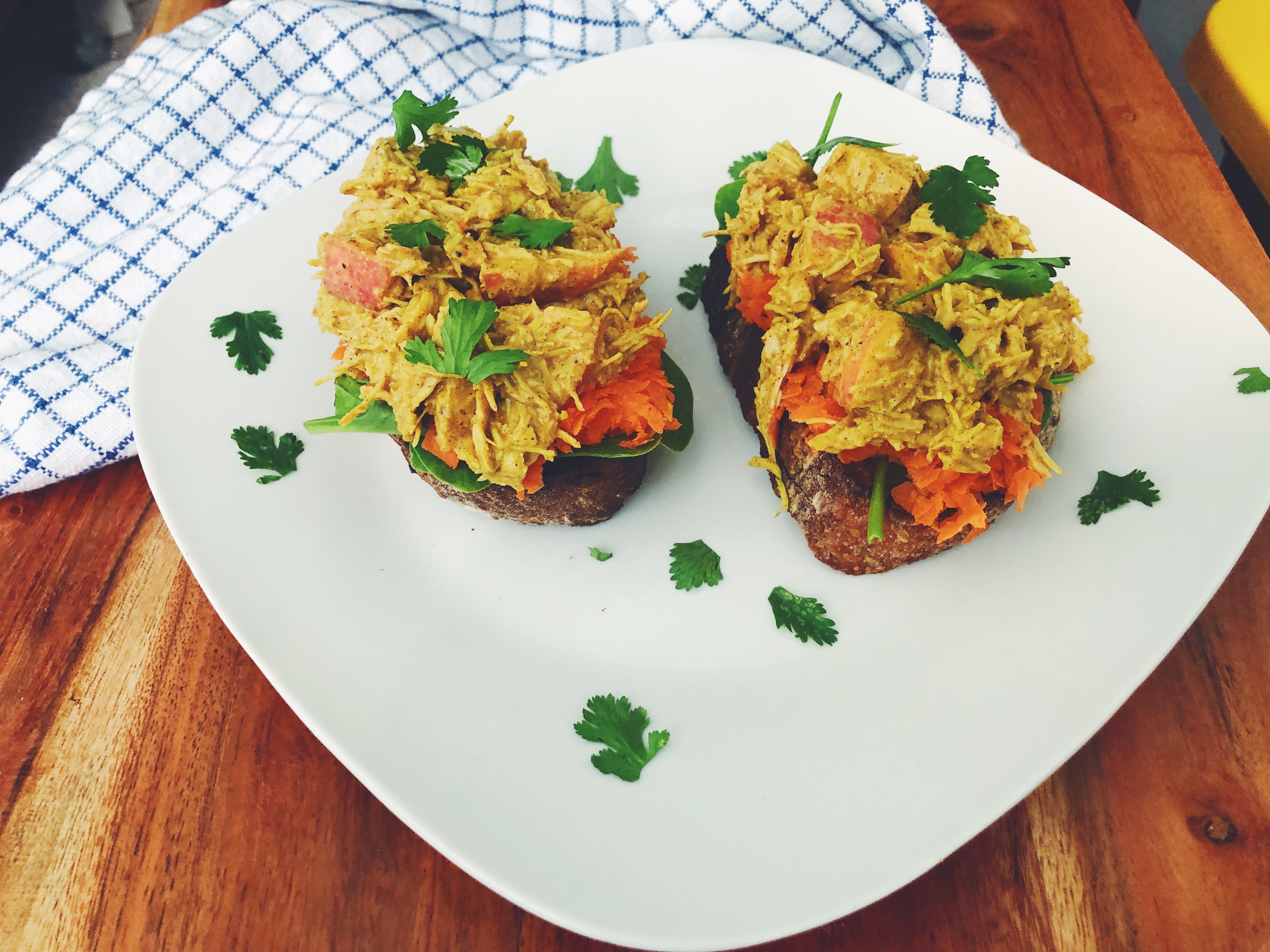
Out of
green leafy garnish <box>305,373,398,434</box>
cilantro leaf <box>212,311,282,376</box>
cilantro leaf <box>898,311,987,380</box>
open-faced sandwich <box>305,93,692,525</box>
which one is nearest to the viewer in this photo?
cilantro leaf <box>898,311,987,380</box>

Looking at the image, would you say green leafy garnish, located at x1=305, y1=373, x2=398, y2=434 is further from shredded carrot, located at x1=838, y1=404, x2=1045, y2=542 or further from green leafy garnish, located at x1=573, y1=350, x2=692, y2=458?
shredded carrot, located at x1=838, y1=404, x2=1045, y2=542

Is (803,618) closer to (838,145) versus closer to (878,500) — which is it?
(878,500)

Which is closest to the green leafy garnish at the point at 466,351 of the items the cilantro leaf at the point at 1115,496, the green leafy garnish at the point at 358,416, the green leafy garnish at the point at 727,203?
the green leafy garnish at the point at 358,416

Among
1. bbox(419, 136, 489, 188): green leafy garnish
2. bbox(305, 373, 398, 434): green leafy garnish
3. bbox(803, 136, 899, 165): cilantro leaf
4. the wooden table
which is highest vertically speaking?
bbox(419, 136, 489, 188): green leafy garnish

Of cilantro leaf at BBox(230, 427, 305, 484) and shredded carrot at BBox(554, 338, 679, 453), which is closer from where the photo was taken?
shredded carrot at BBox(554, 338, 679, 453)

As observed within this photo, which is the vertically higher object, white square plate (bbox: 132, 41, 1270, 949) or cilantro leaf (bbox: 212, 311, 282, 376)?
cilantro leaf (bbox: 212, 311, 282, 376)

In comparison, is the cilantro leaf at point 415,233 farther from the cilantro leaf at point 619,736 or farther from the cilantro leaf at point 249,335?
the cilantro leaf at point 619,736

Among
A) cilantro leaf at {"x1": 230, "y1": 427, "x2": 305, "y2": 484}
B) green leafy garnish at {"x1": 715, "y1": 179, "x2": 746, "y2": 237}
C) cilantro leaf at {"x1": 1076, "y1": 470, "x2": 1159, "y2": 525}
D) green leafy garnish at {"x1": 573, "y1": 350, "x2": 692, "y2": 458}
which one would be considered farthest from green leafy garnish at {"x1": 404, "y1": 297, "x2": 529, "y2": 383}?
cilantro leaf at {"x1": 1076, "y1": 470, "x2": 1159, "y2": 525}
